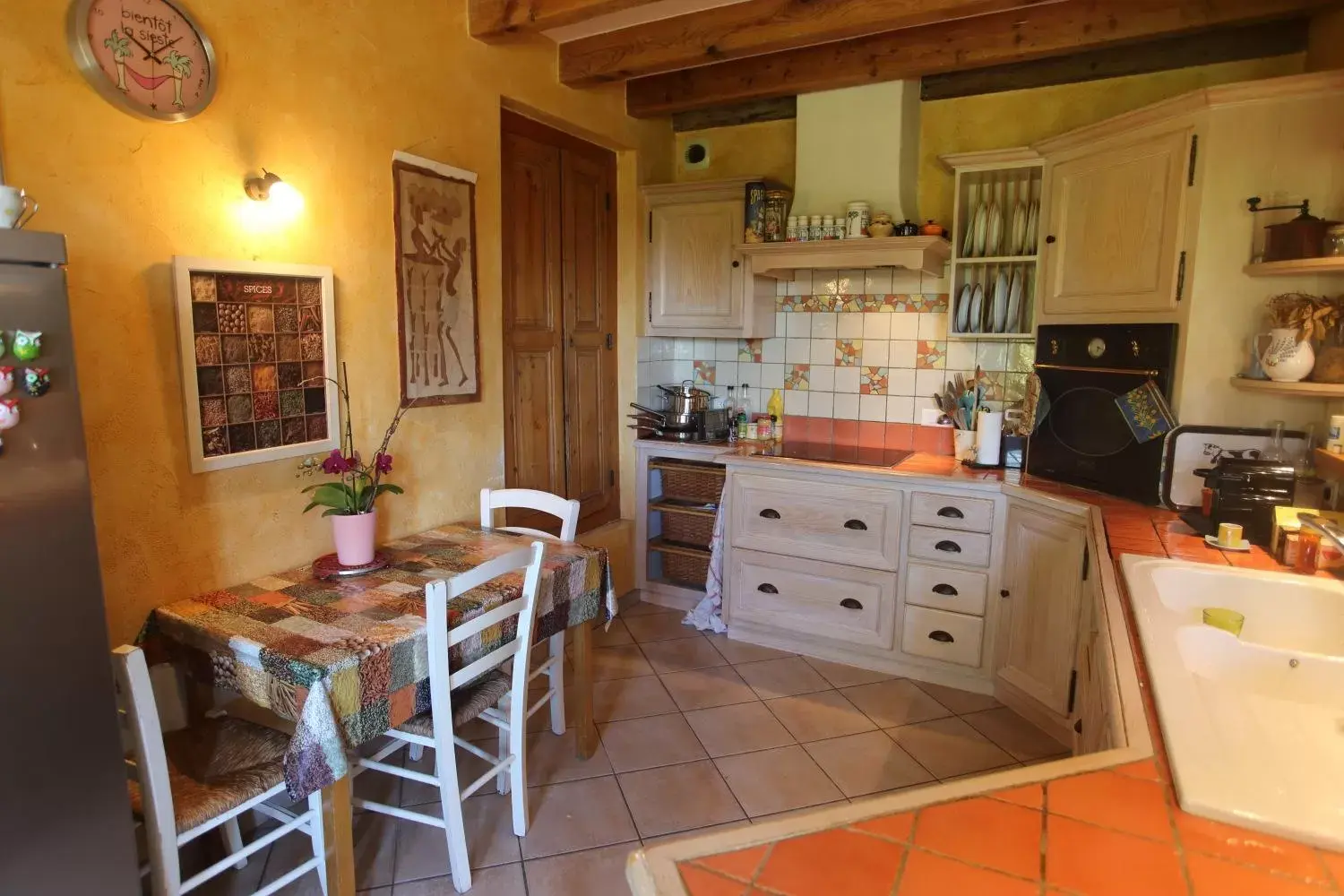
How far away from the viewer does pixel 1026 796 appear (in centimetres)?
89

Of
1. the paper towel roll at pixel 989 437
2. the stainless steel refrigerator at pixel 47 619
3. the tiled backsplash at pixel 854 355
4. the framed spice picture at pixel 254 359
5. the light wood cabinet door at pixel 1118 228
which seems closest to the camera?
the stainless steel refrigerator at pixel 47 619

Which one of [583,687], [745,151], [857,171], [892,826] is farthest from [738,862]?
[745,151]

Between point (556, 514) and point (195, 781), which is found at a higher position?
point (556, 514)

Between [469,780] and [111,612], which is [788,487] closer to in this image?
[469,780]

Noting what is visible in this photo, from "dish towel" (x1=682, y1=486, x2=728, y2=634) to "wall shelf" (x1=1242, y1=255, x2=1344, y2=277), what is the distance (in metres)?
2.02

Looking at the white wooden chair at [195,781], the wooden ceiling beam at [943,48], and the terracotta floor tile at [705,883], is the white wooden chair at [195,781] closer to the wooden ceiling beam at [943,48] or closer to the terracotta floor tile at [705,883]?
the terracotta floor tile at [705,883]

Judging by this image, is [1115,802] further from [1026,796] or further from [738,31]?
[738,31]

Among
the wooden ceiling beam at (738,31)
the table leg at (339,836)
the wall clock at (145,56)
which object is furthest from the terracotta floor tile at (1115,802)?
the wooden ceiling beam at (738,31)

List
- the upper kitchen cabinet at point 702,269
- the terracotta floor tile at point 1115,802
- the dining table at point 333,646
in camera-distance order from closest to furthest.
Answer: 1. the terracotta floor tile at point 1115,802
2. the dining table at point 333,646
3. the upper kitchen cabinet at point 702,269

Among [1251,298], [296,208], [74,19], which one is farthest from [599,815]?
[1251,298]

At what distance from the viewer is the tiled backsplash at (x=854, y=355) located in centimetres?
333

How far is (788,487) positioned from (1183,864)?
2399 millimetres

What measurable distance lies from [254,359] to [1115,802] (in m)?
2.01

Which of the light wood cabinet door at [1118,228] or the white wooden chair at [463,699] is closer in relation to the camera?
the white wooden chair at [463,699]
